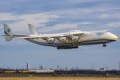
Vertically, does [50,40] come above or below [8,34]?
below

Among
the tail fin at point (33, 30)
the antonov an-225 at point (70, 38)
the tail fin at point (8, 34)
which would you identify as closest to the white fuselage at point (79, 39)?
the antonov an-225 at point (70, 38)

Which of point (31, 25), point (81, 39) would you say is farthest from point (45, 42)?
point (31, 25)

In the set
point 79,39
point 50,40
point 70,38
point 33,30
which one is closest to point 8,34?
point 33,30

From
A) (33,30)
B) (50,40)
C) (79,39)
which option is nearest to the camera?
(79,39)

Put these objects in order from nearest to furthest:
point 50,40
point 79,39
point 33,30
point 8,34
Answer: point 79,39, point 50,40, point 8,34, point 33,30

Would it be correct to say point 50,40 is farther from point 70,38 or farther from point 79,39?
point 79,39

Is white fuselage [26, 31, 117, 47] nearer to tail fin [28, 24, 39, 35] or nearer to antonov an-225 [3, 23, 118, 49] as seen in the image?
antonov an-225 [3, 23, 118, 49]

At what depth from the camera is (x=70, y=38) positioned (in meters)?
99.2

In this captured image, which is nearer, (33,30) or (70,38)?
(70,38)

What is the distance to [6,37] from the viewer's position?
4090 inches

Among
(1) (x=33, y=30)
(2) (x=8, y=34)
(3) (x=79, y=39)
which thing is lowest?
(3) (x=79, y=39)

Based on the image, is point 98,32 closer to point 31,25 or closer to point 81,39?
point 81,39

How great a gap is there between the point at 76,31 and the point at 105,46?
45.9 feet

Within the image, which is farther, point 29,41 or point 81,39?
point 29,41
